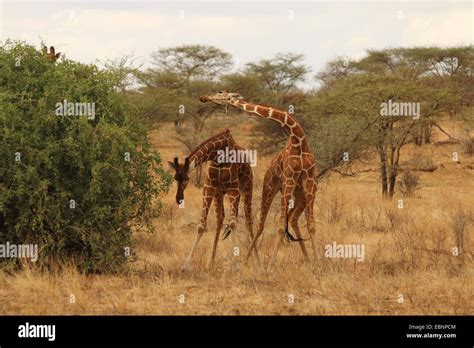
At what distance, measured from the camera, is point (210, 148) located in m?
8.61

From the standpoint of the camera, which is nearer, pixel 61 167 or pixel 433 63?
pixel 61 167

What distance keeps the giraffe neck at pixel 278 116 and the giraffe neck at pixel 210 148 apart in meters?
0.42

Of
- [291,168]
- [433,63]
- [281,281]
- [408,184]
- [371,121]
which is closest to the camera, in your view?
[281,281]

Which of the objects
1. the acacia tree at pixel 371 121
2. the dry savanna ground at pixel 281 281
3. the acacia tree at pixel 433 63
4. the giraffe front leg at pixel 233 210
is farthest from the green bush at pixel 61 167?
the acacia tree at pixel 433 63

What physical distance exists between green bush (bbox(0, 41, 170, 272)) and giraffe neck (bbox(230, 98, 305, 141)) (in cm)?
138

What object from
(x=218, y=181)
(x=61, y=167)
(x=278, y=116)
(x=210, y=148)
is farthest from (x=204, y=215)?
(x=61, y=167)

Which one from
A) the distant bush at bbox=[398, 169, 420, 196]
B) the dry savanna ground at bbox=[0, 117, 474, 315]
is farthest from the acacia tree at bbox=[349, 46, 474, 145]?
the dry savanna ground at bbox=[0, 117, 474, 315]

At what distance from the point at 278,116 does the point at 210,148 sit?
3.19 feet

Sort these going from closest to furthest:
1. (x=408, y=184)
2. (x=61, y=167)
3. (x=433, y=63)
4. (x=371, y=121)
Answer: (x=61, y=167)
(x=371, y=121)
(x=408, y=184)
(x=433, y=63)

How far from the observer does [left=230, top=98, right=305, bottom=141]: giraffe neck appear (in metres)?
8.63

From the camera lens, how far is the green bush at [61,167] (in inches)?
318

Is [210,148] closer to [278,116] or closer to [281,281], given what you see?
[278,116]

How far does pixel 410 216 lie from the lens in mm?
13094
